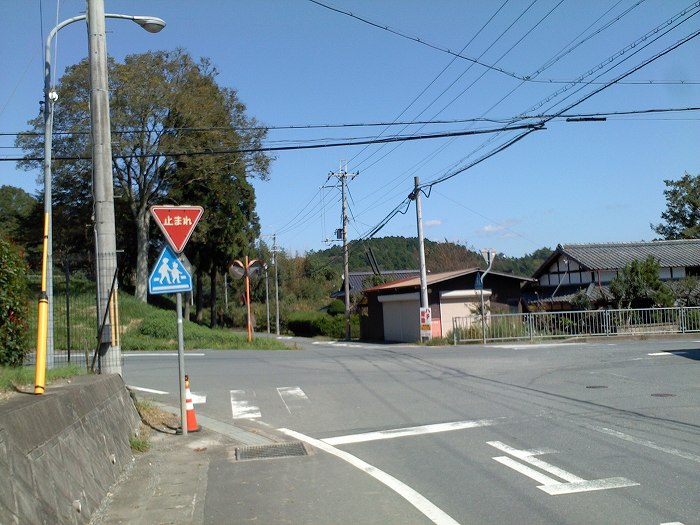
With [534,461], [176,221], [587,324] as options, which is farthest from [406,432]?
[587,324]

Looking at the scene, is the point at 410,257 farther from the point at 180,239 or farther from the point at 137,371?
the point at 180,239

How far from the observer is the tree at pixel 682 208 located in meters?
60.7

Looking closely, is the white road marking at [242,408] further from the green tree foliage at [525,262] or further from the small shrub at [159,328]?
the green tree foliage at [525,262]

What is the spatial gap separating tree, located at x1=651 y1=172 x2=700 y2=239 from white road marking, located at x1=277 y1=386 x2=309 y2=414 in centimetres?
5347

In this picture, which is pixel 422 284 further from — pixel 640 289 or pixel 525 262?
pixel 525 262

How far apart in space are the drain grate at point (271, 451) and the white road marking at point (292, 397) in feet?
9.68

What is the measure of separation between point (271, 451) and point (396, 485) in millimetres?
2554

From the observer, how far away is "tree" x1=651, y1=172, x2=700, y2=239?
60719 millimetres

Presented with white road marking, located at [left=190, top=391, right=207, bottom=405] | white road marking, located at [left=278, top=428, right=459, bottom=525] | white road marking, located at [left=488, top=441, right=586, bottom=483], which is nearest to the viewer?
white road marking, located at [left=278, top=428, right=459, bottom=525]

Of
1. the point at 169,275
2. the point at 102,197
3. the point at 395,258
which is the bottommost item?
the point at 169,275

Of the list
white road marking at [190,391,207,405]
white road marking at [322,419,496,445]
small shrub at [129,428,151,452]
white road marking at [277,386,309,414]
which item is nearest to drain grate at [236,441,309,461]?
white road marking at [322,419,496,445]

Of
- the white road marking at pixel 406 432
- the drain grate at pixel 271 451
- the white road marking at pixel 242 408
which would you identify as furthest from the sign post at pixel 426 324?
the drain grate at pixel 271 451

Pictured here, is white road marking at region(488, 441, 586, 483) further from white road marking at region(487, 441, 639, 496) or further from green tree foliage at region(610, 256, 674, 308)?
green tree foliage at region(610, 256, 674, 308)

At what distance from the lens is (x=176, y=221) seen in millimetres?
10453
